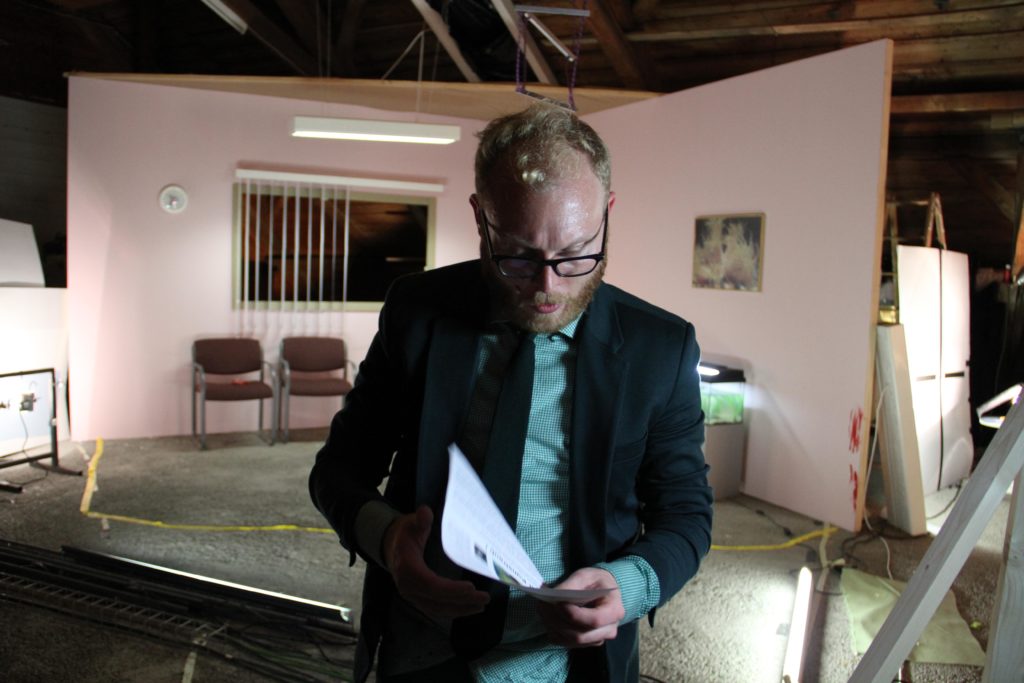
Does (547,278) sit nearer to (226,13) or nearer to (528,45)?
(528,45)

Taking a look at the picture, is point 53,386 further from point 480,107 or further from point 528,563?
point 528,563

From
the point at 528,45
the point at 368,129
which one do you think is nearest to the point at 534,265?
the point at 368,129

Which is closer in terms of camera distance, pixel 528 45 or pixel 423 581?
pixel 423 581

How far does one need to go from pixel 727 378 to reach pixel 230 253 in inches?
176

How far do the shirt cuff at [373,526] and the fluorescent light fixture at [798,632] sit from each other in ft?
7.68

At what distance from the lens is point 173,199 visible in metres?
6.67

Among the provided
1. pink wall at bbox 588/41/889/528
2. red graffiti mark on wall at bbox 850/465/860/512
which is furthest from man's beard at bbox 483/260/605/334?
red graffiti mark on wall at bbox 850/465/860/512

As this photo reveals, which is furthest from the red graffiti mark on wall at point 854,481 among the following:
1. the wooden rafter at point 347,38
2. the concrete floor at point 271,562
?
the wooden rafter at point 347,38

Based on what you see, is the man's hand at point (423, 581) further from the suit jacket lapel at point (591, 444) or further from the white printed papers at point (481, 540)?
the suit jacket lapel at point (591, 444)

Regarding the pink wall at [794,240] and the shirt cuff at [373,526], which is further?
the pink wall at [794,240]

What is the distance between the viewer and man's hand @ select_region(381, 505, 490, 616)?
3.43ft

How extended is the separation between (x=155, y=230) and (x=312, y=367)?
1.77 metres

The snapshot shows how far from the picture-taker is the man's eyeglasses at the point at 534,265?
1193mm

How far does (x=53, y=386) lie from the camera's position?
5277 millimetres
